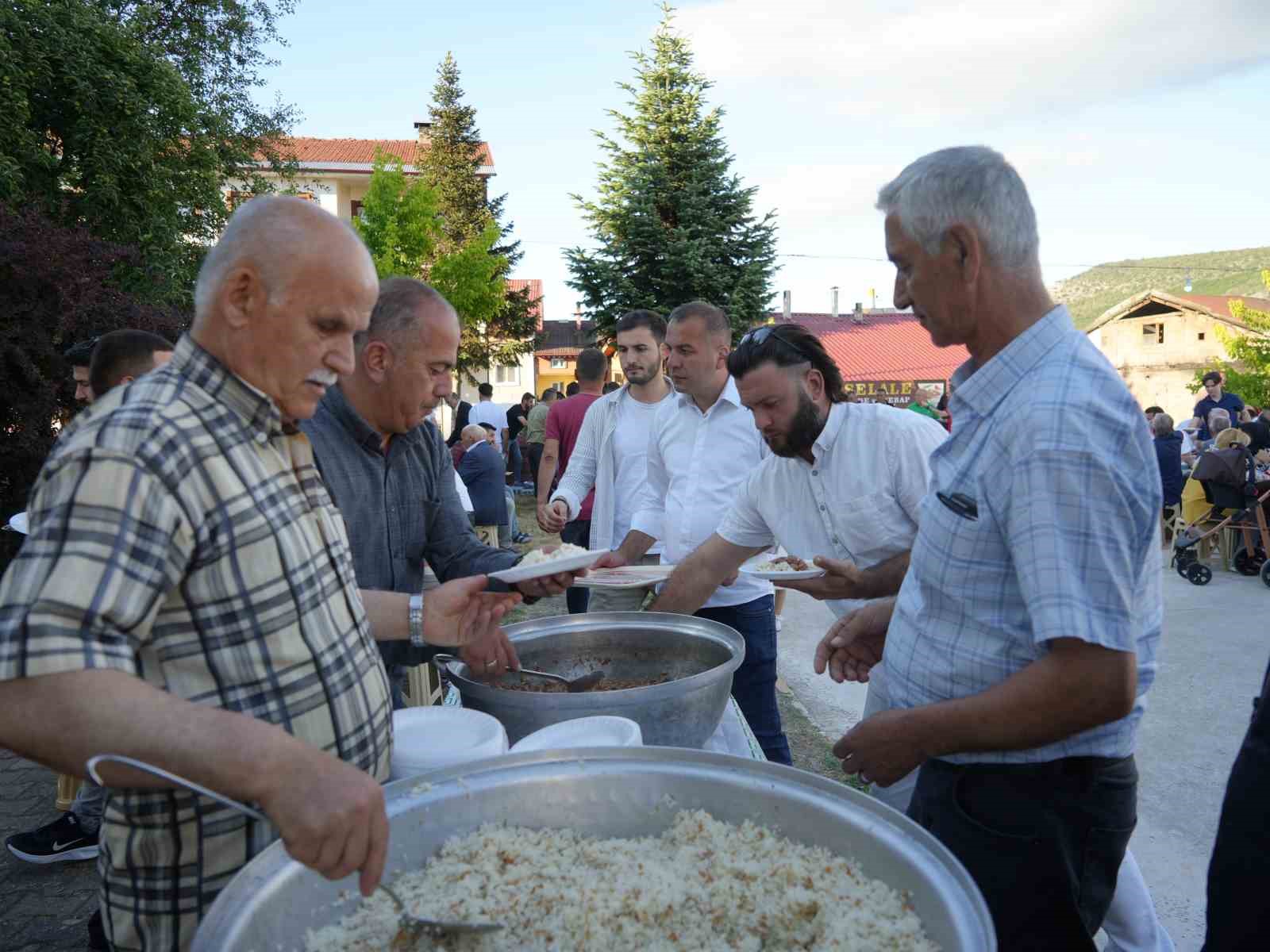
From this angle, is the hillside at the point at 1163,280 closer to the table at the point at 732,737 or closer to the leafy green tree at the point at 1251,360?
the leafy green tree at the point at 1251,360

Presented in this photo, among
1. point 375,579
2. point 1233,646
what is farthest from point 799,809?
point 1233,646

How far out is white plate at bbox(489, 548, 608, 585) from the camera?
2.02m

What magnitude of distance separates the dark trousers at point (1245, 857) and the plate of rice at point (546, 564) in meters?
1.35

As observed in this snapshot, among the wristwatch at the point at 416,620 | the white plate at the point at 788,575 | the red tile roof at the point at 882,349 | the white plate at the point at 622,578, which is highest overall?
the red tile roof at the point at 882,349

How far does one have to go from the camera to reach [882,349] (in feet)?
125

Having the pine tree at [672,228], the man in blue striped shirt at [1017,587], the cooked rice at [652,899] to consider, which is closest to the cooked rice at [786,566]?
the man in blue striped shirt at [1017,587]

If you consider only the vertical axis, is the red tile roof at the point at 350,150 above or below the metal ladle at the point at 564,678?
above

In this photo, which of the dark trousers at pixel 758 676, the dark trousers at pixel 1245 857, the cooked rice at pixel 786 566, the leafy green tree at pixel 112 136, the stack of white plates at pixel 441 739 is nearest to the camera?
the dark trousers at pixel 1245 857

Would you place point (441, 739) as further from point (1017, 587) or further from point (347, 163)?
point (347, 163)

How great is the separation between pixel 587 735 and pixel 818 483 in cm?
150

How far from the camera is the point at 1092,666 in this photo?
4.29 ft

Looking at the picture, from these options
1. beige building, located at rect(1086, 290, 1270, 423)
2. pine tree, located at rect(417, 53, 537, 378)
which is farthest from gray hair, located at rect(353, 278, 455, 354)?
beige building, located at rect(1086, 290, 1270, 423)

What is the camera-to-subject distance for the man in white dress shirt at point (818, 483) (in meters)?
2.77

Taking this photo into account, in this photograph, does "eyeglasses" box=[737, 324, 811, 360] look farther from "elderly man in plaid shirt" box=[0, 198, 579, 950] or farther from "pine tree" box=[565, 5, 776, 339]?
"pine tree" box=[565, 5, 776, 339]
